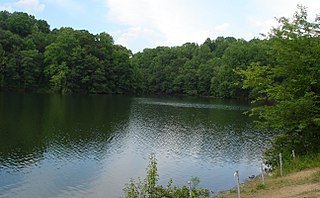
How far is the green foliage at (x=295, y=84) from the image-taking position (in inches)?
855

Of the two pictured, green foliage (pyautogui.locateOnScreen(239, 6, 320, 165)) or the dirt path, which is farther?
green foliage (pyautogui.locateOnScreen(239, 6, 320, 165))

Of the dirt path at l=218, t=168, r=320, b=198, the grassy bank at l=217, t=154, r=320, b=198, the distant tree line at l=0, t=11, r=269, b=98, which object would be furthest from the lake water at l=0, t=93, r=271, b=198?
the distant tree line at l=0, t=11, r=269, b=98

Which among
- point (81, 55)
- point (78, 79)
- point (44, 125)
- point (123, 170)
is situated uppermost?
point (81, 55)

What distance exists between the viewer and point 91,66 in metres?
108

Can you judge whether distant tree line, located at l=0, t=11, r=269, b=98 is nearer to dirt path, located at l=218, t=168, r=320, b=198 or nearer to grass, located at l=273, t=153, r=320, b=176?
grass, located at l=273, t=153, r=320, b=176

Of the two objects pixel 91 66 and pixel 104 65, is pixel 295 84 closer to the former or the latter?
pixel 91 66

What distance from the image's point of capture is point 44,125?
41000mm

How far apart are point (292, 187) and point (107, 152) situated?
18.3 meters

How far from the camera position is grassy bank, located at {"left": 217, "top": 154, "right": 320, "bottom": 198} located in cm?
1512

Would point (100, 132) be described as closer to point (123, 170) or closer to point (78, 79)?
point (123, 170)

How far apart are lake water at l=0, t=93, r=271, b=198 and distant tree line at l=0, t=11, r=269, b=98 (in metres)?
48.0

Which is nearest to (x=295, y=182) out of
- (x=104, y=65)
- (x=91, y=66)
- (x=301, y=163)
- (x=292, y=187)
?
(x=292, y=187)

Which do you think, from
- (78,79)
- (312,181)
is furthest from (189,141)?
(78,79)

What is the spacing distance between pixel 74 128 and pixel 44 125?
3594 mm
